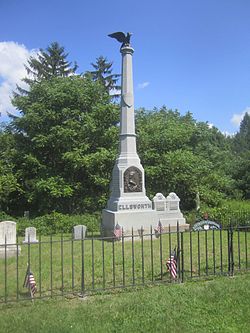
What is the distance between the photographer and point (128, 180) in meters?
15.0

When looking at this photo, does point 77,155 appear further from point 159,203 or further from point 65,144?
point 159,203

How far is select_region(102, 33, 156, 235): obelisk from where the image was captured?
1445 cm

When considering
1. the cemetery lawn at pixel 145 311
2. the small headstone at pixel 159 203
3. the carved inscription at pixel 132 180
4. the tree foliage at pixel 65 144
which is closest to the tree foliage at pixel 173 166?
the tree foliage at pixel 65 144

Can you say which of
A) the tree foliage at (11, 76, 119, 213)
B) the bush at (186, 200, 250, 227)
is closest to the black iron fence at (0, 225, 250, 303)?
the bush at (186, 200, 250, 227)

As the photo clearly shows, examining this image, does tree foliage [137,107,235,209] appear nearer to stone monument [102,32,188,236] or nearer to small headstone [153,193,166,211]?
small headstone [153,193,166,211]

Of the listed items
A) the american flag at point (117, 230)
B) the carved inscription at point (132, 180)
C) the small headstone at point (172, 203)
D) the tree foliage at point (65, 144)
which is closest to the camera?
the american flag at point (117, 230)

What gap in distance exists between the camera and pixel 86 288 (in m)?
6.88

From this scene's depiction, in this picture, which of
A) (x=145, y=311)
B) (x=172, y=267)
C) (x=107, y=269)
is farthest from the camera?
(x=107, y=269)

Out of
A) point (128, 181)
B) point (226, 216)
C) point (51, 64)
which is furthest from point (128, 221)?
point (51, 64)

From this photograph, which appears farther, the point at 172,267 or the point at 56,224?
the point at 56,224

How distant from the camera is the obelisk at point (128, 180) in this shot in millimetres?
14445

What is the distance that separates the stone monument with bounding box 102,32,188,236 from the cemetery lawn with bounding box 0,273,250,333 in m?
7.74

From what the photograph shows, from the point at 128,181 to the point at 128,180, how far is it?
43 millimetres

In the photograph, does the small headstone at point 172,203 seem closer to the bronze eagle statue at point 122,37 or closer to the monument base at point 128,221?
the monument base at point 128,221
